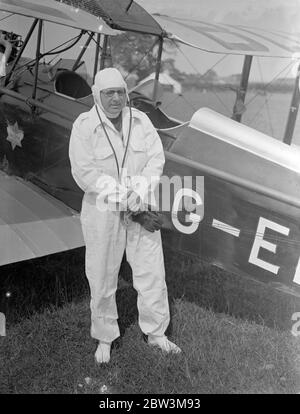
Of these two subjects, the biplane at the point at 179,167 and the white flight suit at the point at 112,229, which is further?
the biplane at the point at 179,167

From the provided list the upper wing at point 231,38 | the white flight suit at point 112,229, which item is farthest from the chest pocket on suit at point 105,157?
the upper wing at point 231,38

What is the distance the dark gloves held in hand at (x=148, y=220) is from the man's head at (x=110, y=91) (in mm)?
520

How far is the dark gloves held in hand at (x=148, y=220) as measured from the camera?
94.4 inches

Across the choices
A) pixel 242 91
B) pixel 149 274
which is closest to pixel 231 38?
pixel 242 91

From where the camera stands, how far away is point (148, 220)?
2.40 metres

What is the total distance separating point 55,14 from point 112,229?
62.7 inches

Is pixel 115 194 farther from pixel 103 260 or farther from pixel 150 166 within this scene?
pixel 103 260

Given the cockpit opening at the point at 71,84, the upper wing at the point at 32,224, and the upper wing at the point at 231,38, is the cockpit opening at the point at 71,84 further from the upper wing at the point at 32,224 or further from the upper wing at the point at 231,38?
the upper wing at the point at 32,224

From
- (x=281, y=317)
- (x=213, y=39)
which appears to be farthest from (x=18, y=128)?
(x=281, y=317)

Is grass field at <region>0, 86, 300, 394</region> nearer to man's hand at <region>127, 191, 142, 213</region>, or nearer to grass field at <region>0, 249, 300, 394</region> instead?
grass field at <region>0, 249, 300, 394</region>

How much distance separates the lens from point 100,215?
238cm

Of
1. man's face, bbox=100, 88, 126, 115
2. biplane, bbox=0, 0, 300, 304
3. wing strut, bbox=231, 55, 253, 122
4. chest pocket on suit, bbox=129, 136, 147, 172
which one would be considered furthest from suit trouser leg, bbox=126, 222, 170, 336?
wing strut, bbox=231, 55, 253, 122
